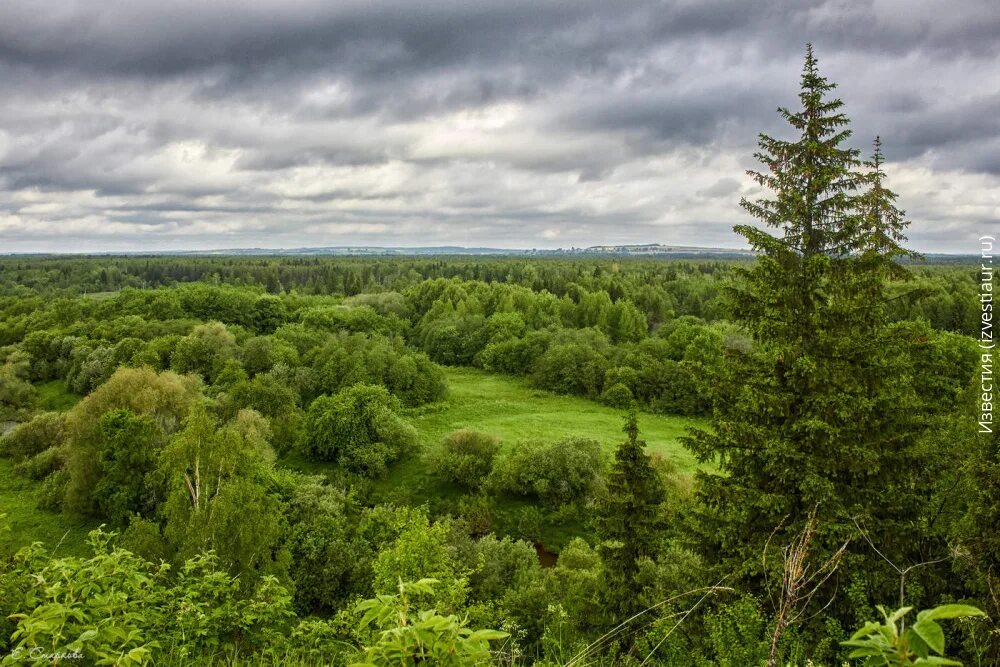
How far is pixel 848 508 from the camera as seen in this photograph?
29.9ft

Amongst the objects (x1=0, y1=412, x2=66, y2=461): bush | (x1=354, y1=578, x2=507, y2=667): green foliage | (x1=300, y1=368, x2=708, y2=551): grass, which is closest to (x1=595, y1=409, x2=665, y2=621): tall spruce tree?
(x1=300, y1=368, x2=708, y2=551): grass

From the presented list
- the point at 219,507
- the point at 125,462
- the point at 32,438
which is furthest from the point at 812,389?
the point at 32,438

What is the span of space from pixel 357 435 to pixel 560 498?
46.6 feet

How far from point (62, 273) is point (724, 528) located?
561ft

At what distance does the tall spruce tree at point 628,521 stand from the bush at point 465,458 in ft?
60.0

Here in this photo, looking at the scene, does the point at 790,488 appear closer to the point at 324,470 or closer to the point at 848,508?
the point at 848,508

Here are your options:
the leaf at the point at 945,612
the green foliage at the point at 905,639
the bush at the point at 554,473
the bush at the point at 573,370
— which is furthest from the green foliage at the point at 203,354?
the leaf at the point at 945,612

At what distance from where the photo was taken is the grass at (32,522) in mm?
24672

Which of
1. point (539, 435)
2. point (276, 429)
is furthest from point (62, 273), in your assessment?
point (539, 435)

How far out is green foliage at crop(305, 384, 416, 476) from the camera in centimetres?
3506

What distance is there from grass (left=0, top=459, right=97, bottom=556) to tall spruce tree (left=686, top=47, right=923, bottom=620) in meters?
25.6

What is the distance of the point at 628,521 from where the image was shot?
45.6ft

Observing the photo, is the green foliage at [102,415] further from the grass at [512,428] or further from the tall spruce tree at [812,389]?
the tall spruce tree at [812,389]

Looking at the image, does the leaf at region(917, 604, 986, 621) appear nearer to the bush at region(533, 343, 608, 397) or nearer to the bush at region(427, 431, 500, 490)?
the bush at region(427, 431, 500, 490)
